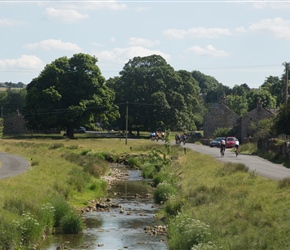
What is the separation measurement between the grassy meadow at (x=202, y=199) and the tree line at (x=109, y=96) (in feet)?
154

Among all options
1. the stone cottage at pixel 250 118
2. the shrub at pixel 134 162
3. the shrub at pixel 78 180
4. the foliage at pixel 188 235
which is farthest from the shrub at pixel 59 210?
the stone cottage at pixel 250 118

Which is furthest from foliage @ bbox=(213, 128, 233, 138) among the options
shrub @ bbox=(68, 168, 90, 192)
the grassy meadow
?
shrub @ bbox=(68, 168, 90, 192)

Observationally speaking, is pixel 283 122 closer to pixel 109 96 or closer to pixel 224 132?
pixel 224 132

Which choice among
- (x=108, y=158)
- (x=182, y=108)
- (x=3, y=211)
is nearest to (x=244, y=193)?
(x=3, y=211)

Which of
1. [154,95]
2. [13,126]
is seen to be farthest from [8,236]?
[13,126]

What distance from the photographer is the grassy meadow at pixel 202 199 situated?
81.3 feet

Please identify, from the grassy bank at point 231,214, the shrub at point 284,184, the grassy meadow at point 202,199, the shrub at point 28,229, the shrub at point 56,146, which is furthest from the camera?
the shrub at point 56,146

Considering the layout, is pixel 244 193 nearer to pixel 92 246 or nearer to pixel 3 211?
pixel 92 246

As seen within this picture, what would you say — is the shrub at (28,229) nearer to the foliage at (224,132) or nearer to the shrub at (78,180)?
the shrub at (78,180)

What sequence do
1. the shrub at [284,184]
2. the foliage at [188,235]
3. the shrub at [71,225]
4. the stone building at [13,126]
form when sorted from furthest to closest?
the stone building at [13,126] < the shrub at [284,184] < the shrub at [71,225] < the foliage at [188,235]

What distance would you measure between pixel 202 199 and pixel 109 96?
260 ft

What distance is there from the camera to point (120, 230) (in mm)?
32750

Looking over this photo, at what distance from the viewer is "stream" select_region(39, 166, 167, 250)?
28922mm

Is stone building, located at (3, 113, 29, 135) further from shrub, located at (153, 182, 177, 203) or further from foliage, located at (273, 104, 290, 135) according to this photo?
shrub, located at (153, 182, 177, 203)
